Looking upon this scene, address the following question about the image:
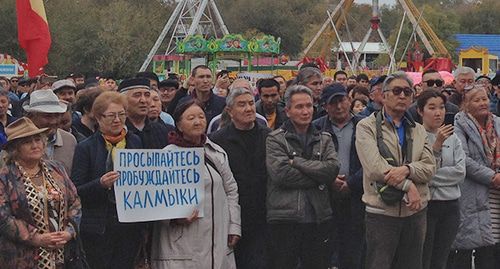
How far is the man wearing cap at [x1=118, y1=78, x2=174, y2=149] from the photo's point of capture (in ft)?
23.0

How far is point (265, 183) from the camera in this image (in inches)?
282

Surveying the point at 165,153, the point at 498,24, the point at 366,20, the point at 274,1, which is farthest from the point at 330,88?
the point at 366,20

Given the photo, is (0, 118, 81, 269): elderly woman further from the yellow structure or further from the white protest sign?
the yellow structure

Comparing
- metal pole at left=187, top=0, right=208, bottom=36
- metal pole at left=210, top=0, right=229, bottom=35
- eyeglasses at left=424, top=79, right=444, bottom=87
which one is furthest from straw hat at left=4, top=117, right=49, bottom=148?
metal pole at left=210, top=0, right=229, bottom=35

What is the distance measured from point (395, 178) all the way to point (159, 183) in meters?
1.84

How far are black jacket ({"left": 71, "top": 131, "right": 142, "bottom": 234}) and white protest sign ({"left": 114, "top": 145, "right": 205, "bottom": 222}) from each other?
0.60 feet

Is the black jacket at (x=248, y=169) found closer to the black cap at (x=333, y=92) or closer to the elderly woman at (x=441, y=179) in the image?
the black cap at (x=333, y=92)

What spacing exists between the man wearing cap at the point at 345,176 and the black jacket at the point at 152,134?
1600 millimetres

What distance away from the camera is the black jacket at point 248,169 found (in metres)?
7.08

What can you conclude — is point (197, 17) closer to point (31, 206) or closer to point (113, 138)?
point (113, 138)

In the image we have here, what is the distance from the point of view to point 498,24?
89.0m

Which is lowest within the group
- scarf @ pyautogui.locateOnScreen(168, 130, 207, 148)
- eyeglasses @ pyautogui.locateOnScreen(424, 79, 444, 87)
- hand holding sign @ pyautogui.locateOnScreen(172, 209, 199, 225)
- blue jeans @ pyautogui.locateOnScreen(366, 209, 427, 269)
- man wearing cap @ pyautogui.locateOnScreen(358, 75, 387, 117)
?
blue jeans @ pyautogui.locateOnScreen(366, 209, 427, 269)

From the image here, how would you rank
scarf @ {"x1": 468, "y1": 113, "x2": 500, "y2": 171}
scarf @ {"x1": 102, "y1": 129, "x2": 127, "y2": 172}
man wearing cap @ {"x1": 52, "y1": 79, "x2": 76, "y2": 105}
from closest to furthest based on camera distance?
scarf @ {"x1": 102, "y1": 129, "x2": 127, "y2": 172}, scarf @ {"x1": 468, "y1": 113, "x2": 500, "y2": 171}, man wearing cap @ {"x1": 52, "y1": 79, "x2": 76, "y2": 105}

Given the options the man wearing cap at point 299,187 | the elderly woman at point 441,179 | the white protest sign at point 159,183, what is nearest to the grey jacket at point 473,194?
the elderly woman at point 441,179
